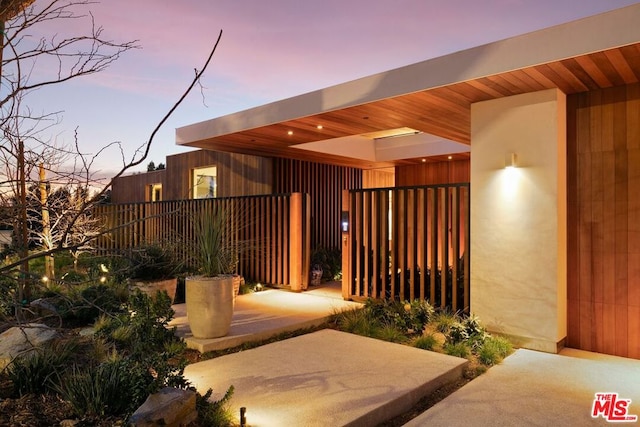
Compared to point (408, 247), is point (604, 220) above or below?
above

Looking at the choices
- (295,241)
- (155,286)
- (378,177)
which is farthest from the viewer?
(378,177)

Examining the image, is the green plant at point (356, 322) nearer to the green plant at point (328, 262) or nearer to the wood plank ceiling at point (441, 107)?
the wood plank ceiling at point (441, 107)

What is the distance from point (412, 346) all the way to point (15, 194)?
399 cm

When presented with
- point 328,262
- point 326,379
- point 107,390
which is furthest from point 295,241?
point 107,390

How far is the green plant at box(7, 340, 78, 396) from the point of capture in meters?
2.96

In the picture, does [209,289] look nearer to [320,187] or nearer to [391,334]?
[391,334]

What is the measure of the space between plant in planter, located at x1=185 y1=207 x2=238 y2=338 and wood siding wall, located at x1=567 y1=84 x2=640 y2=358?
12.7 ft

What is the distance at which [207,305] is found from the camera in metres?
4.73

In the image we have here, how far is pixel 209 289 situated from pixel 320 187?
651 cm

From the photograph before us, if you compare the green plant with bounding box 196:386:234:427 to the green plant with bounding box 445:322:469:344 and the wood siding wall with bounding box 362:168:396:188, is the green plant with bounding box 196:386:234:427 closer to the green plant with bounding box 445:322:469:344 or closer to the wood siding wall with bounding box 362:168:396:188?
the green plant with bounding box 445:322:469:344

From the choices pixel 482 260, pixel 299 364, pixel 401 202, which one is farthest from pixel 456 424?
pixel 401 202

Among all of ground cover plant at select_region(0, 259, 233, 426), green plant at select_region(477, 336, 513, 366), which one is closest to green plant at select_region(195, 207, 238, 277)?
ground cover plant at select_region(0, 259, 233, 426)

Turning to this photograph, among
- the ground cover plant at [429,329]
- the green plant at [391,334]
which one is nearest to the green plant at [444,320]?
the ground cover plant at [429,329]

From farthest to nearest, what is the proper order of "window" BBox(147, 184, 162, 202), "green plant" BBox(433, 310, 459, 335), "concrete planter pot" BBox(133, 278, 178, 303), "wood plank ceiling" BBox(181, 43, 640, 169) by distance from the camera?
"window" BBox(147, 184, 162, 202), "concrete planter pot" BBox(133, 278, 178, 303), "green plant" BBox(433, 310, 459, 335), "wood plank ceiling" BBox(181, 43, 640, 169)
